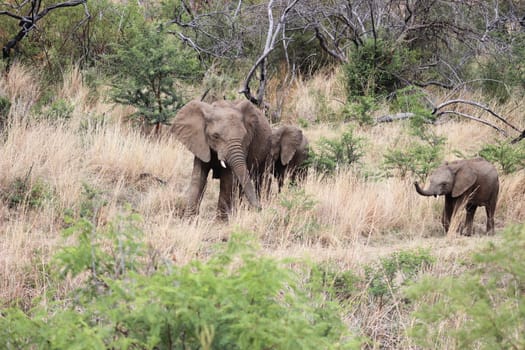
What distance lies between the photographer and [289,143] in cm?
992

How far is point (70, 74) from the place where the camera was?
13273mm

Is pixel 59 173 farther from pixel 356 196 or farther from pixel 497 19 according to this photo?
pixel 497 19

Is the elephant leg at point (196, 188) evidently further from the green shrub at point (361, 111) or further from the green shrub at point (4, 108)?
the green shrub at point (361, 111)

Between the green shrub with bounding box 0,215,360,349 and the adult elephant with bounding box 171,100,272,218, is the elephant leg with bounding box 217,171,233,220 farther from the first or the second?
the green shrub with bounding box 0,215,360,349

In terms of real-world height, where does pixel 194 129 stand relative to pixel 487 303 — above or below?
above

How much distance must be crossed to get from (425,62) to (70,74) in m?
8.09

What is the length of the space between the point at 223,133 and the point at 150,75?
3.87 meters

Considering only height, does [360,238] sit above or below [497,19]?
below

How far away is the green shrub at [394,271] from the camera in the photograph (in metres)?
6.04

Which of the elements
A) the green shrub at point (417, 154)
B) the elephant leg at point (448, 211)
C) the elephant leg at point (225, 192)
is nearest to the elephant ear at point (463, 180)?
the elephant leg at point (448, 211)

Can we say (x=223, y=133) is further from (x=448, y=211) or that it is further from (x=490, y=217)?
(x=490, y=217)

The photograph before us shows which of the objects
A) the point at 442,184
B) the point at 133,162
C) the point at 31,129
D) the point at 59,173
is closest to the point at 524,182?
the point at 442,184

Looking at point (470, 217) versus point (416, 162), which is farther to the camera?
point (416, 162)

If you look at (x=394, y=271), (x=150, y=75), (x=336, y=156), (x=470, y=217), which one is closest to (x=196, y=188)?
(x=394, y=271)
